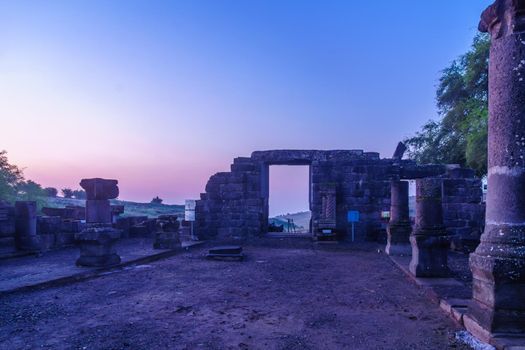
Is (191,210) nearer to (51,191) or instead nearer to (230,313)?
(230,313)

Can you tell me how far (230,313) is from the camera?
526 centimetres

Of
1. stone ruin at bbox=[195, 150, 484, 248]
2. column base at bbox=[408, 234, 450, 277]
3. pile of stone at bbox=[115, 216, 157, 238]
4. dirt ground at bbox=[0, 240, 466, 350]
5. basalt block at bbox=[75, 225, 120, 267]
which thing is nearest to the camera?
dirt ground at bbox=[0, 240, 466, 350]

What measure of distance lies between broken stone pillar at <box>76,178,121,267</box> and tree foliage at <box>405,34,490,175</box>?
1384 cm

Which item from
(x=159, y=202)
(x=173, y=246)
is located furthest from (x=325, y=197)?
(x=159, y=202)

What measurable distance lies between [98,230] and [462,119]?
1760cm

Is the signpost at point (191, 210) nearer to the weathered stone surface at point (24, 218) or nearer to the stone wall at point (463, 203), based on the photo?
the weathered stone surface at point (24, 218)

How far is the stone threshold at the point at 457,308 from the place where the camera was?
3645 millimetres

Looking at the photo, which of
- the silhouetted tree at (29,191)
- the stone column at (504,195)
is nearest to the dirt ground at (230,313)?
the stone column at (504,195)

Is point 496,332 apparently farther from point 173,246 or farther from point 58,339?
point 173,246

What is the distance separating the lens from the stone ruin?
1357cm

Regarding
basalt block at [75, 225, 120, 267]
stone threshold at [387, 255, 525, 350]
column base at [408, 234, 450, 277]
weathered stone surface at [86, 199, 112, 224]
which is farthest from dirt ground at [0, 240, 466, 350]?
weathered stone surface at [86, 199, 112, 224]

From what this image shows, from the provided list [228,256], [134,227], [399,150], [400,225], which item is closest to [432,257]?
[400,225]

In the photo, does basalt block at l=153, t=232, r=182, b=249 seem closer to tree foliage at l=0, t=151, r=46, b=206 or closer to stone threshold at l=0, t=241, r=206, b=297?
stone threshold at l=0, t=241, r=206, b=297

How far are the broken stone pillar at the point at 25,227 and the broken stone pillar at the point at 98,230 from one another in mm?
3314
